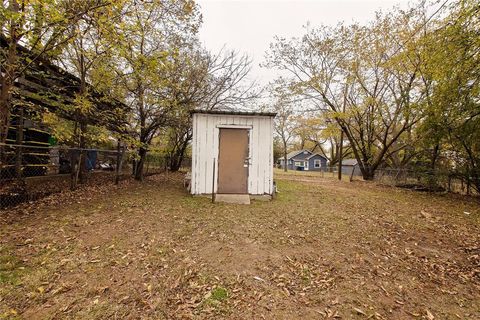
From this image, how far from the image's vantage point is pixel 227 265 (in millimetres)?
3150

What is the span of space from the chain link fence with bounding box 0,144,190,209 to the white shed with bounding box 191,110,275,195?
8.22ft

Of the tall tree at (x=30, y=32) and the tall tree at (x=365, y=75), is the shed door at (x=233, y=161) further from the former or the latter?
the tall tree at (x=365, y=75)

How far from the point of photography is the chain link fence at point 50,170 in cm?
527

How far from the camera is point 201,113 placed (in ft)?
23.3

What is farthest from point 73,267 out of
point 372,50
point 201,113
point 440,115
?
point 372,50

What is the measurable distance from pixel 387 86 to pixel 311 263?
1484cm

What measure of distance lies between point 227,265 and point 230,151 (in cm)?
442

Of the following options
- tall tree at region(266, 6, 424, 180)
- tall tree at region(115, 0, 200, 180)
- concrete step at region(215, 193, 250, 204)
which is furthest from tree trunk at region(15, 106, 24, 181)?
tall tree at region(266, 6, 424, 180)

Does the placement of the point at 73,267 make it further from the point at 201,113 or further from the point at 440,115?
the point at 440,115

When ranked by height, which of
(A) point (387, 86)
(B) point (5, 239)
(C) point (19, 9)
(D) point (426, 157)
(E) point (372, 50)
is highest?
(E) point (372, 50)

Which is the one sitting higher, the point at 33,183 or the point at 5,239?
the point at 33,183

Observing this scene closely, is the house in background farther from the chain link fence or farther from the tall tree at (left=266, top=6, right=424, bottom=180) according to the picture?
the chain link fence

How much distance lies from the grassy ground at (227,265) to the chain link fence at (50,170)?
691mm

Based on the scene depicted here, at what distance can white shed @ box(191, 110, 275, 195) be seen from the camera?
7160 millimetres
